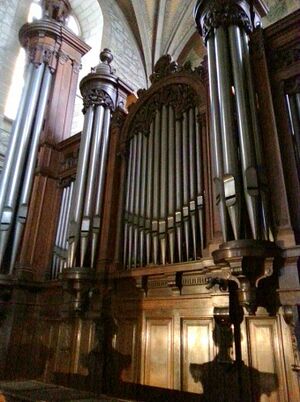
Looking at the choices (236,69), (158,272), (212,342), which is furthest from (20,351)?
(236,69)

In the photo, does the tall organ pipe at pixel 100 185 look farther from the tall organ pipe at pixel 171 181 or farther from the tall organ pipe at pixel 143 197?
the tall organ pipe at pixel 171 181

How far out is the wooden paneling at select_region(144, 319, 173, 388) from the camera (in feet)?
11.0

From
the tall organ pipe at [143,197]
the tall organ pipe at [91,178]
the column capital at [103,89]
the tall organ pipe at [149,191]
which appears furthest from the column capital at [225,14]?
the tall organ pipe at [91,178]

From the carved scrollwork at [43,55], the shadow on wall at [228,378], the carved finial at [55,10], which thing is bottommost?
the shadow on wall at [228,378]

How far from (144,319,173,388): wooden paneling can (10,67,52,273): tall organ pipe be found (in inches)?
95.8

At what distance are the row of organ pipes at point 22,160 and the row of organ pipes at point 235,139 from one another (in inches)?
128

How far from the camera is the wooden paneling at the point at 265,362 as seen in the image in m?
2.68

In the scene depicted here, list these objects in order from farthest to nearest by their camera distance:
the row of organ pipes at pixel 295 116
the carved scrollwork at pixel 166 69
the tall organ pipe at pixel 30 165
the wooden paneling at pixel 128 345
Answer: the tall organ pipe at pixel 30 165 → the carved scrollwork at pixel 166 69 → the wooden paneling at pixel 128 345 → the row of organ pipes at pixel 295 116

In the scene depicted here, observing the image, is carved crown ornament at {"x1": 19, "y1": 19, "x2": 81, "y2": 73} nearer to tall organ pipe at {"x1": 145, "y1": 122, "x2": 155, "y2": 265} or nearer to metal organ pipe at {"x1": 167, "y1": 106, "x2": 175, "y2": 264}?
tall organ pipe at {"x1": 145, "y1": 122, "x2": 155, "y2": 265}

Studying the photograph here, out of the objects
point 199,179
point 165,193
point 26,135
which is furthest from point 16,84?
point 199,179

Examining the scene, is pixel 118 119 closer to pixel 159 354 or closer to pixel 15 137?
pixel 15 137

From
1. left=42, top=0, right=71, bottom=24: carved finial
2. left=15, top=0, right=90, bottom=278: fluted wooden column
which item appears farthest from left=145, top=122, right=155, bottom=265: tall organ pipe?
left=42, top=0, right=71, bottom=24: carved finial

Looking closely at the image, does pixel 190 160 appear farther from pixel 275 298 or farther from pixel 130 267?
pixel 275 298

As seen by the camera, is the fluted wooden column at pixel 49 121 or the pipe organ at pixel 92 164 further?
the fluted wooden column at pixel 49 121
